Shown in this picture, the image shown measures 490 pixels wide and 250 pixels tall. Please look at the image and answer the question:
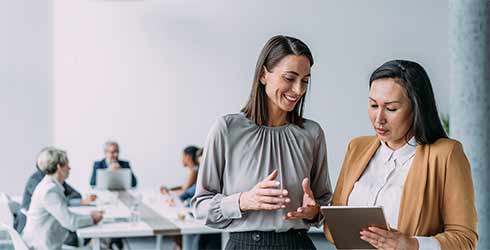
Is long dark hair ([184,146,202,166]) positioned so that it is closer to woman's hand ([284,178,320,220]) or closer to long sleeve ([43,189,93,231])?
long sleeve ([43,189,93,231])

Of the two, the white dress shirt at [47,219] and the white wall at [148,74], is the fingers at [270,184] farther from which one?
the white wall at [148,74]

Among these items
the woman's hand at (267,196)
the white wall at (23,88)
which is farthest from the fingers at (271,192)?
the white wall at (23,88)

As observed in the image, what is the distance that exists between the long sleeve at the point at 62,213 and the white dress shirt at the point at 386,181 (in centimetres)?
304

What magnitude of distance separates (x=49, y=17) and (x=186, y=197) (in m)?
3.38

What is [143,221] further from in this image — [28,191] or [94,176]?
[94,176]

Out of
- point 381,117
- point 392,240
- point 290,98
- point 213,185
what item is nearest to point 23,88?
point 213,185

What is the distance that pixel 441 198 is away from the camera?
2.19m

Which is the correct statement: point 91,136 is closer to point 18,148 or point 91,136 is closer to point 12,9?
point 18,148

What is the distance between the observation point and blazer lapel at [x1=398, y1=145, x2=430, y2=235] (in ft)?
7.12

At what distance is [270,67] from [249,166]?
0.30 meters

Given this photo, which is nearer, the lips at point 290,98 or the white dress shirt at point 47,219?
the lips at point 290,98

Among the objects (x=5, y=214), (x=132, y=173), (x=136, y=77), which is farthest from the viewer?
(x=136, y=77)

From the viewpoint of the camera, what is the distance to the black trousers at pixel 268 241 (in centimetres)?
238

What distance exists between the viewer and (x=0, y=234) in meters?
5.85
